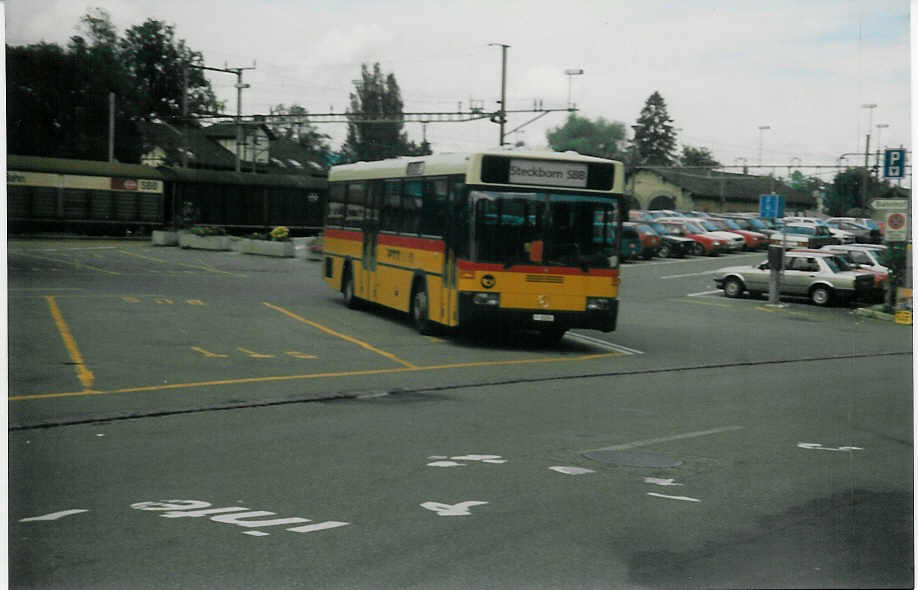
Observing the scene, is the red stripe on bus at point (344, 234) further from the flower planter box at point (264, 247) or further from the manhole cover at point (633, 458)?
the manhole cover at point (633, 458)

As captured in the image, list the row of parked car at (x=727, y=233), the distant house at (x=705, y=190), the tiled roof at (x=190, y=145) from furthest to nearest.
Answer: the row of parked car at (x=727, y=233), the distant house at (x=705, y=190), the tiled roof at (x=190, y=145)

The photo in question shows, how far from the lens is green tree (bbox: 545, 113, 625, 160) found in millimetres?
12631

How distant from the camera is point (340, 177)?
51.8ft

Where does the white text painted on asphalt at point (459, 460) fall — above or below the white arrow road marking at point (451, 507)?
below

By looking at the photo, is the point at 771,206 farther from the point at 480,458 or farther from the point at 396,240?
the point at 480,458

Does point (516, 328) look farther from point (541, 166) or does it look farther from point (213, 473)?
point (213, 473)

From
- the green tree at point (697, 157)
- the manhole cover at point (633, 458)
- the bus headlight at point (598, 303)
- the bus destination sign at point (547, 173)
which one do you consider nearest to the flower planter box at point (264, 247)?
the bus destination sign at point (547, 173)

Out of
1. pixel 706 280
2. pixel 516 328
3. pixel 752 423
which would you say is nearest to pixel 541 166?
pixel 516 328

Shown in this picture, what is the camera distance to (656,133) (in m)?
12.2

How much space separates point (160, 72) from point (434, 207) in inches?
302

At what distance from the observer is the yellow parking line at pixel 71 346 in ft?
32.8

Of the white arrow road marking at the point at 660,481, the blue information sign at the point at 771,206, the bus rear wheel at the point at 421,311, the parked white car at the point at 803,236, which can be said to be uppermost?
the blue information sign at the point at 771,206

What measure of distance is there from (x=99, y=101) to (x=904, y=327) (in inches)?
308

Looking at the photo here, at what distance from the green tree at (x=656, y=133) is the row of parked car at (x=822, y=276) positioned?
266 centimetres
